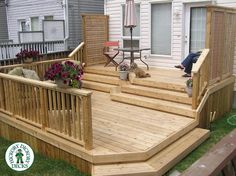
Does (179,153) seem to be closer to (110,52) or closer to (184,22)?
(184,22)

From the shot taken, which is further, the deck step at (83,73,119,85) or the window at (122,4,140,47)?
the window at (122,4,140,47)

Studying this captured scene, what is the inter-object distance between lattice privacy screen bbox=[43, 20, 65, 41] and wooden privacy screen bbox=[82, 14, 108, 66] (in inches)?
81.7

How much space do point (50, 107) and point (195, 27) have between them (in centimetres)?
449

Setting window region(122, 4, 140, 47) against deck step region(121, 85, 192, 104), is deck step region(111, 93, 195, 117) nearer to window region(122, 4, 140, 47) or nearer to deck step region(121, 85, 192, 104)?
deck step region(121, 85, 192, 104)

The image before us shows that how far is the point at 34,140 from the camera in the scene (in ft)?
16.3

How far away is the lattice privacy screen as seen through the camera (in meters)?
10.0

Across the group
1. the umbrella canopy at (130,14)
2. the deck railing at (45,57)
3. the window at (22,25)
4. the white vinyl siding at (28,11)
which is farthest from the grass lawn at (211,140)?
the window at (22,25)

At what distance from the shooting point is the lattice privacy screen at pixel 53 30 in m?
10.0

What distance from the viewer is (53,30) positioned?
10.2 meters

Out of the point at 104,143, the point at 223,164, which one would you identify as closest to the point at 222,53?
the point at 104,143

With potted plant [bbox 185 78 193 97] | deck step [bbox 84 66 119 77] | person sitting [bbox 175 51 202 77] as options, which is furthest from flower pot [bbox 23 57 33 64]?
potted plant [bbox 185 78 193 97]

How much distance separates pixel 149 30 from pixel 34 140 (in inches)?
184

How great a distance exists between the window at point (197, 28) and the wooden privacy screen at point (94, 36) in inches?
110

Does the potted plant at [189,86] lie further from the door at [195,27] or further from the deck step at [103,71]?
the deck step at [103,71]
